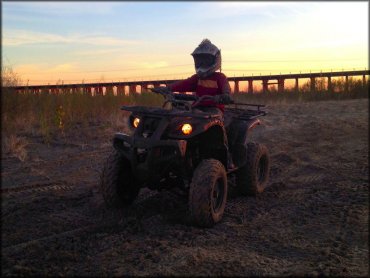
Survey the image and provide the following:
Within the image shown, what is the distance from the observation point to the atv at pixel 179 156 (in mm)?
4574

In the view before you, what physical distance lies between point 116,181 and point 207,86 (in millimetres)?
1636

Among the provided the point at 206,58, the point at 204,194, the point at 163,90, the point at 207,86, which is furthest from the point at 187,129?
the point at 206,58

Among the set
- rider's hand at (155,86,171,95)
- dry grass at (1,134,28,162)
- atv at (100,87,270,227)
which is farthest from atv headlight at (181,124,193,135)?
dry grass at (1,134,28,162)

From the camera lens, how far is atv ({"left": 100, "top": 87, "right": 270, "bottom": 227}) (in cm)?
457

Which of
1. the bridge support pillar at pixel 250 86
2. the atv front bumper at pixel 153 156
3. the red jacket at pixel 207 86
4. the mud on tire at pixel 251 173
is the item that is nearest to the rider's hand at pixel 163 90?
the red jacket at pixel 207 86

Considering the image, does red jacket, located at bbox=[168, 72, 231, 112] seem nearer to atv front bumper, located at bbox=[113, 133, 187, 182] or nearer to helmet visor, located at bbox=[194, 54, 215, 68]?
helmet visor, located at bbox=[194, 54, 215, 68]

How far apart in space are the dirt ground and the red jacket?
4.29ft

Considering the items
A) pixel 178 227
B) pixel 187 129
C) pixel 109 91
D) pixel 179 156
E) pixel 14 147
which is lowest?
pixel 178 227

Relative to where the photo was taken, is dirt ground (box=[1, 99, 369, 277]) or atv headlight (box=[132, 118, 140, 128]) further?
atv headlight (box=[132, 118, 140, 128])

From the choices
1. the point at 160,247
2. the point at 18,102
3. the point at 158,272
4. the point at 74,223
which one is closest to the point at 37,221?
the point at 74,223

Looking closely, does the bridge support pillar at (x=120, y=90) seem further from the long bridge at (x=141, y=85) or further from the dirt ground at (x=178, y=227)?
the dirt ground at (x=178, y=227)

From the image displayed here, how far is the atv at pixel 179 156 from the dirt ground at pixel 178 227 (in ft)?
0.75

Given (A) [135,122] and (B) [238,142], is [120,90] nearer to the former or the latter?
(B) [238,142]

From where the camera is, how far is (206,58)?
18.6 feet
